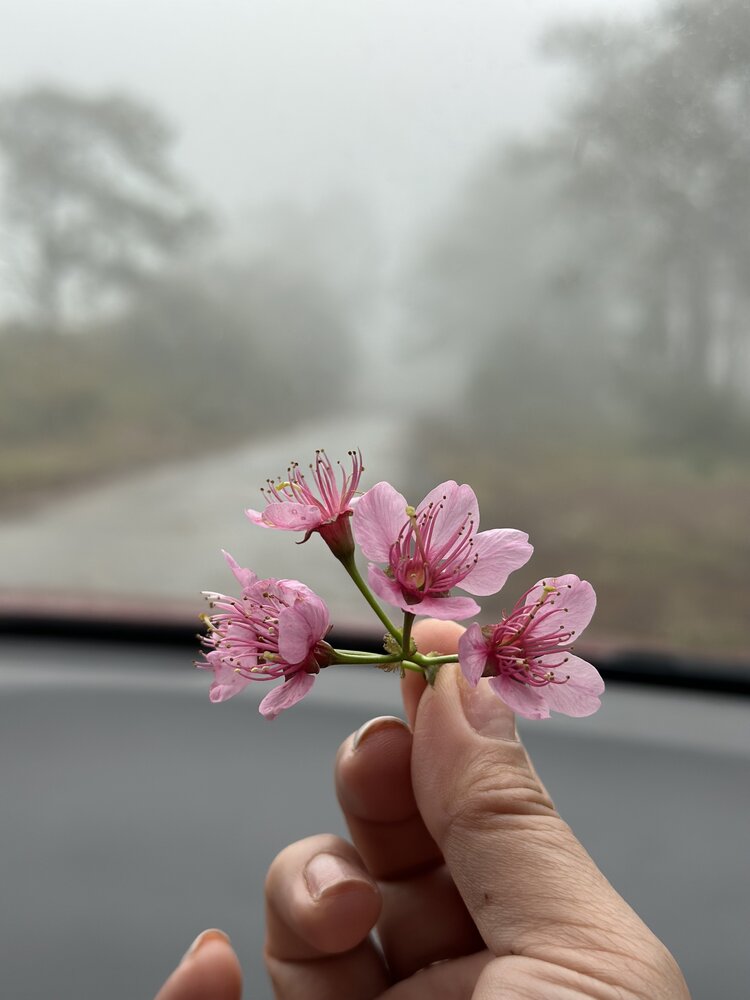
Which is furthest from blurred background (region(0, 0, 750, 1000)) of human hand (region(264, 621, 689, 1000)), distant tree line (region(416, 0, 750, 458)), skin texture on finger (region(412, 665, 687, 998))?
skin texture on finger (region(412, 665, 687, 998))

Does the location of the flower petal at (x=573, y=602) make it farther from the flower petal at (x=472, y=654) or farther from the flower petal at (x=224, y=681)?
the flower petal at (x=224, y=681)

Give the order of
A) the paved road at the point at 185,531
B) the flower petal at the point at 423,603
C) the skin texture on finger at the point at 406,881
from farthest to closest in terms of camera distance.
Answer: the paved road at the point at 185,531 → the skin texture on finger at the point at 406,881 → the flower petal at the point at 423,603

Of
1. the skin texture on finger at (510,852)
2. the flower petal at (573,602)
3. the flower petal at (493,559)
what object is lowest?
the skin texture on finger at (510,852)

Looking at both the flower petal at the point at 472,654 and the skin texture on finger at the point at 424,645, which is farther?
the skin texture on finger at the point at 424,645

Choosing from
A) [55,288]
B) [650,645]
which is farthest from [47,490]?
[650,645]

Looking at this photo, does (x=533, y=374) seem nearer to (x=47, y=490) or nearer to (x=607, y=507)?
(x=607, y=507)

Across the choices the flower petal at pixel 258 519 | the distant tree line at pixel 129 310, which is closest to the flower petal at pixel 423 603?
the flower petal at pixel 258 519

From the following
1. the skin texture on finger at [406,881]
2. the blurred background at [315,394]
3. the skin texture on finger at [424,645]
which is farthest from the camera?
the blurred background at [315,394]
